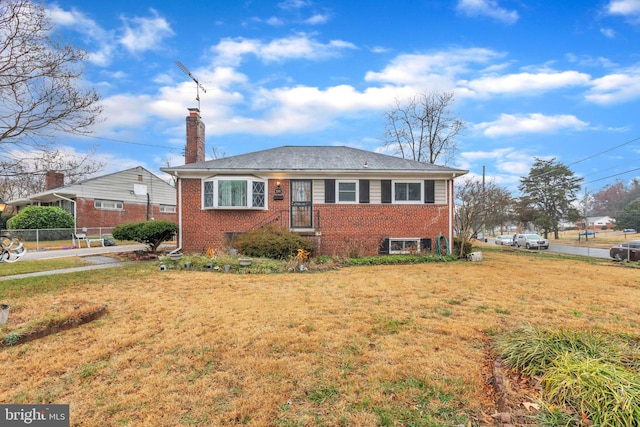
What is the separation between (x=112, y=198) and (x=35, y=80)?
2001 centimetres

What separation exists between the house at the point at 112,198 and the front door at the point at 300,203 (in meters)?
17.1

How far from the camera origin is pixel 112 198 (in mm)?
23109

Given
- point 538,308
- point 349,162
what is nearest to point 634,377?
point 538,308

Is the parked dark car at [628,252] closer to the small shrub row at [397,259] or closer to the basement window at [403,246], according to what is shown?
the small shrub row at [397,259]

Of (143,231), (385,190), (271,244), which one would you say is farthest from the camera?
(385,190)

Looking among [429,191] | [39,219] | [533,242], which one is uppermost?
[429,191]

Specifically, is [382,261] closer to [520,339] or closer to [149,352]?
[520,339]

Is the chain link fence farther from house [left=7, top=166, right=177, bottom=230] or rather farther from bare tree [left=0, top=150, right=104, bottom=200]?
bare tree [left=0, top=150, right=104, bottom=200]

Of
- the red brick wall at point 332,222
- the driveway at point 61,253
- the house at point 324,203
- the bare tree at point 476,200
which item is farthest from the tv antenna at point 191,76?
the bare tree at point 476,200

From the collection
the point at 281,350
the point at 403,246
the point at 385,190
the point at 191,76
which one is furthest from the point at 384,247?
the point at 191,76

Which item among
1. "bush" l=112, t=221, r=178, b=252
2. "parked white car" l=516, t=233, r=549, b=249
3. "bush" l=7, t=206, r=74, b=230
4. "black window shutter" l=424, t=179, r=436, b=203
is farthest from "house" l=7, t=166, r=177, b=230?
"parked white car" l=516, t=233, r=549, b=249

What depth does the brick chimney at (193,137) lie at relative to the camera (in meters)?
14.2

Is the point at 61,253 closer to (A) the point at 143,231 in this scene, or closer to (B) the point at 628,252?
(A) the point at 143,231

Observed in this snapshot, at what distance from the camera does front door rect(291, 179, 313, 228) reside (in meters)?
12.3
